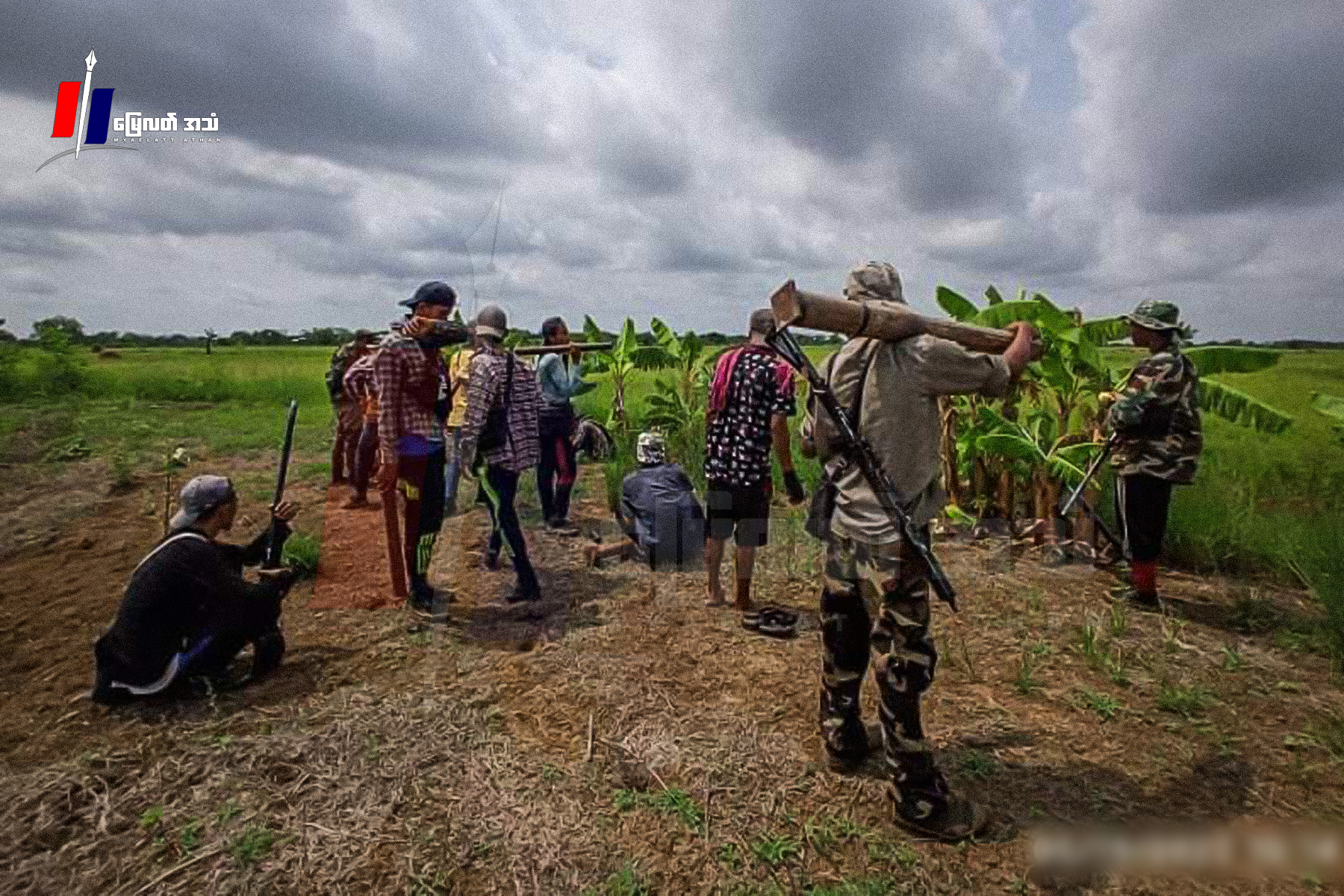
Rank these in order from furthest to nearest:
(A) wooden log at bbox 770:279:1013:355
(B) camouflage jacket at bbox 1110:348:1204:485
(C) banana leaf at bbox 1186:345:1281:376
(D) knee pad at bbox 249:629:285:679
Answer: (C) banana leaf at bbox 1186:345:1281:376 < (B) camouflage jacket at bbox 1110:348:1204:485 < (D) knee pad at bbox 249:629:285:679 < (A) wooden log at bbox 770:279:1013:355

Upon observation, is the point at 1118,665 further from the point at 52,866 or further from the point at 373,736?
the point at 52,866

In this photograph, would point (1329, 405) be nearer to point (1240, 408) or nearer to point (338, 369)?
point (1240, 408)

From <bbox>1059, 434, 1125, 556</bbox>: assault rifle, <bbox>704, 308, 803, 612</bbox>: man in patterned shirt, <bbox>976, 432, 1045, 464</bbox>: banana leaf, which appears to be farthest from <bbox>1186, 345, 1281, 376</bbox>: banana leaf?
<bbox>704, 308, 803, 612</bbox>: man in patterned shirt

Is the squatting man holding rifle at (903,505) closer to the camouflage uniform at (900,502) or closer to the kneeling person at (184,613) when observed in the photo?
the camouflage uniform at (900,502)

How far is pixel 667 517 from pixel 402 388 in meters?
2.32

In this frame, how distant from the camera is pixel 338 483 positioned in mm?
8656

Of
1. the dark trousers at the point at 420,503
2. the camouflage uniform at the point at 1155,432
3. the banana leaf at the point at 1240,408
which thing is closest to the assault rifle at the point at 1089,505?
the camouflage uniform at the point at 1155,432

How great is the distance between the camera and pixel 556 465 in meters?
6.86

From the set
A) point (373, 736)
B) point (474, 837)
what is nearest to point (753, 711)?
point (474, 837)

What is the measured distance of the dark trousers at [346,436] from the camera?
781 cm

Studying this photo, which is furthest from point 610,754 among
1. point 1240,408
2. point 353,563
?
point 1240,408

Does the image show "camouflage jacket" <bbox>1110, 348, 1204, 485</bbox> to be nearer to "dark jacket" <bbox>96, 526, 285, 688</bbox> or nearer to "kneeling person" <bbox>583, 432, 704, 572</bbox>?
"kneeling person" <bbox>583, 432, 704, 572</bbox>

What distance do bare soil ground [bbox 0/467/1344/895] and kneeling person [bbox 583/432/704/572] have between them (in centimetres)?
90

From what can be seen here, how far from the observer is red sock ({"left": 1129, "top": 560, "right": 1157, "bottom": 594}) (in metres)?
4.81
